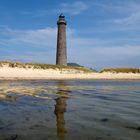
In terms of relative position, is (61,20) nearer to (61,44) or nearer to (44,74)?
(61,44)

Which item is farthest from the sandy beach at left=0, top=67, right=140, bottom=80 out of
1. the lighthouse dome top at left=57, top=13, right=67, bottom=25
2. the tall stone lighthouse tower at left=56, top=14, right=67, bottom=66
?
the lighthouse dome top at left=57, top=13, right=67, bottom=25

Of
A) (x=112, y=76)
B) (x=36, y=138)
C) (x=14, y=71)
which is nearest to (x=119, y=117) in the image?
(x=36, y=138)

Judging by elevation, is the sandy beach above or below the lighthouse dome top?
below

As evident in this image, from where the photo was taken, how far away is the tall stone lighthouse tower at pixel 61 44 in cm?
6512

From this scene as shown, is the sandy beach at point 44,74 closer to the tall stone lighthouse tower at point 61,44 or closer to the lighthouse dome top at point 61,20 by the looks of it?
the tall stone lighthouse tower at point 61,44

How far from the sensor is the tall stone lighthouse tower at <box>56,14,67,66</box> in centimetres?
6512

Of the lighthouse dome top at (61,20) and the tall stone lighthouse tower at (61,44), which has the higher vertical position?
the lighthouse dome top at (61,20)

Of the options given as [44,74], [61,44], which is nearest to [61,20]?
[61,44]

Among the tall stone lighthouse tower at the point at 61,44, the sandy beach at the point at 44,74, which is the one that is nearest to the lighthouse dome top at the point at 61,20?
the tall stone lighthouse tower at the point at 61,44

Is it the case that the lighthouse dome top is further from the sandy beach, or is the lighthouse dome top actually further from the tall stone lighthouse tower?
the sandy beach

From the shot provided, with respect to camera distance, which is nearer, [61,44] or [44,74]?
[44,74]

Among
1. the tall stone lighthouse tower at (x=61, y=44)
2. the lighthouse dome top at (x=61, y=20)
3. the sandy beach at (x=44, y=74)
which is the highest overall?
the lighthouse dome top at (x=61, y=20)

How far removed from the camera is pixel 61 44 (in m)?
65.4

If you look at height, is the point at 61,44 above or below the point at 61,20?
below
